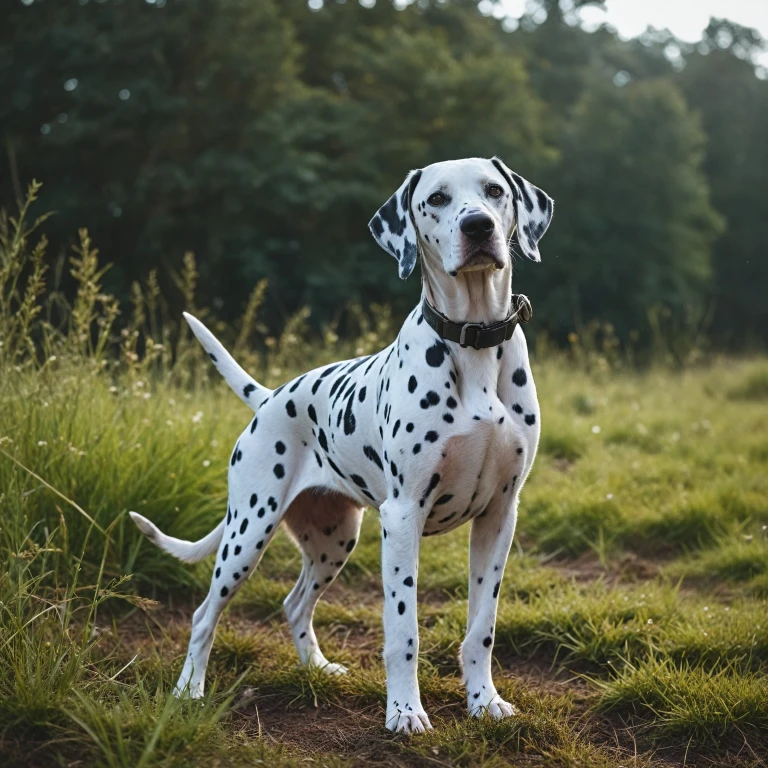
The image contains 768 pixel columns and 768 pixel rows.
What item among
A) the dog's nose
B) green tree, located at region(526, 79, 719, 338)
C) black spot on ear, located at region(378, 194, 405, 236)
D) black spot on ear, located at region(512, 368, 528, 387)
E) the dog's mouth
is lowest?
green tree, located at region(526, 79, 719, 338)

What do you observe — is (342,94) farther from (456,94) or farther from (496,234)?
(496,234)

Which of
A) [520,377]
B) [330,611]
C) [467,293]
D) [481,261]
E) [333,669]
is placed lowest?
[330,611]

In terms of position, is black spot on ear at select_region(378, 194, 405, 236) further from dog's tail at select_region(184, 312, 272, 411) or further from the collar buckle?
dog's tail at select_region(184, 312, 272, 411)

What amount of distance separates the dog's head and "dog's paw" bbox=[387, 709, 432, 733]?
4.90 ft

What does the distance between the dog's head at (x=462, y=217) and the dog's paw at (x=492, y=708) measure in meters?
1.54

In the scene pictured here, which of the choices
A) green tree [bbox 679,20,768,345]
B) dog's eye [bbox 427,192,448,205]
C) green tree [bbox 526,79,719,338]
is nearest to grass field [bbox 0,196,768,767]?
dog's eye [bbox 427,192,448,205]

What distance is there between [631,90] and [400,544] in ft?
72.7

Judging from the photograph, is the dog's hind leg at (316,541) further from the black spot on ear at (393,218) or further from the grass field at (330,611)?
the black spot on ear at (393,218)

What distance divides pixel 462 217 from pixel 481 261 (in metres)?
0.16

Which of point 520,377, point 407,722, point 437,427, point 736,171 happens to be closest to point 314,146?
point 520,377

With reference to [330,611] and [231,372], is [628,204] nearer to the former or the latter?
[330,611]

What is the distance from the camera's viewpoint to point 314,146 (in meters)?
17.7

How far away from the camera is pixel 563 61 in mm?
27953

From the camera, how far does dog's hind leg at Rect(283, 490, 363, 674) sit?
381 cm
